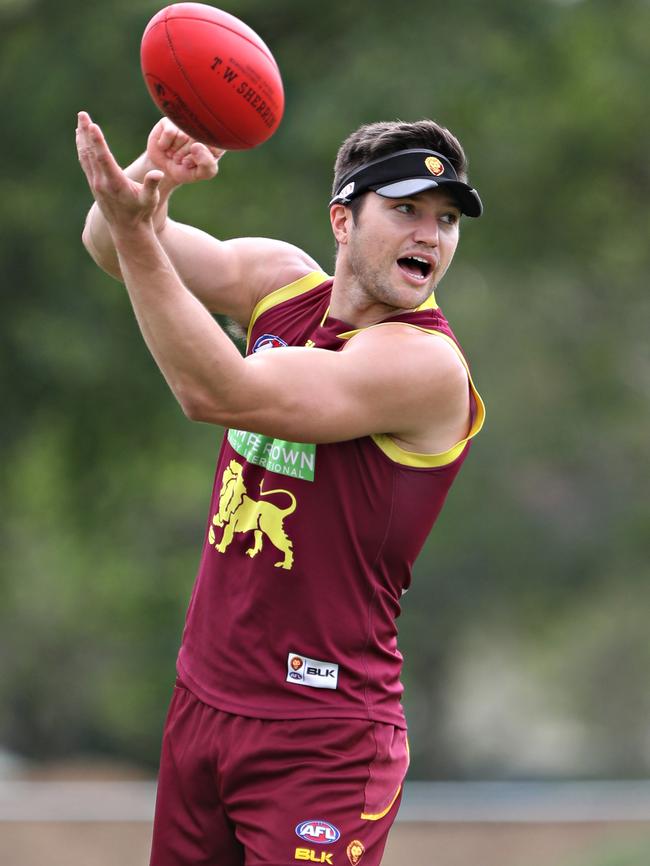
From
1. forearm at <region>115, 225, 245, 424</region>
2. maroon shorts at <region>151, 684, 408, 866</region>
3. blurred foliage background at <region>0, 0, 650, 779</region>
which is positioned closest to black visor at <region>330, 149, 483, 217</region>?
forearm at <region>115, 225, 245, 424</region>

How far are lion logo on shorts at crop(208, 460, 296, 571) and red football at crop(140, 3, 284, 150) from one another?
98 centimetres

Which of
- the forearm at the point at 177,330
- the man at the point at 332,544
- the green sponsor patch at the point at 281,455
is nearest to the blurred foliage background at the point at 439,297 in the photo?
the man at the point at 332,544

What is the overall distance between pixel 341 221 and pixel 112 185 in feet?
3.38

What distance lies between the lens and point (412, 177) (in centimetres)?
397

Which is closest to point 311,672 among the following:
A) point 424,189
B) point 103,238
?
point 424,189

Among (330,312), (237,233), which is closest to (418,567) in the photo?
(237,233)

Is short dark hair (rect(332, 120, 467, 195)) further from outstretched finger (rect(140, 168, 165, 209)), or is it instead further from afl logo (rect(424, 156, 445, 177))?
outstretched finger (rect(140, 168, 165, 209))

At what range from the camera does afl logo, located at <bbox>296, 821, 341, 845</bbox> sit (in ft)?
12.7

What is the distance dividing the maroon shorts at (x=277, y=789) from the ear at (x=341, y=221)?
142 centimetres

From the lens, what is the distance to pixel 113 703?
29.6 m

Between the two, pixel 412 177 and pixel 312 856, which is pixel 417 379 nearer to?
pixel 412 177

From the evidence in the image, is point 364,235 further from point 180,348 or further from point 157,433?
point 157,433

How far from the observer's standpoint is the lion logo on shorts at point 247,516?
156 inches

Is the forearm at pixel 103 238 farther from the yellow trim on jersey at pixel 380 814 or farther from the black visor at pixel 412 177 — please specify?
the yellow trim on jersey at pixel 380 814
